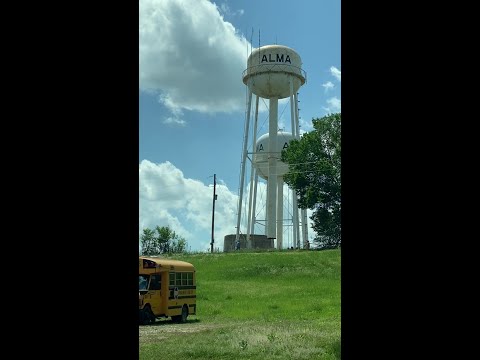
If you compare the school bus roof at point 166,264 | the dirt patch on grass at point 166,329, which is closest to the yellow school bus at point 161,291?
the school bus roof at point 166,264

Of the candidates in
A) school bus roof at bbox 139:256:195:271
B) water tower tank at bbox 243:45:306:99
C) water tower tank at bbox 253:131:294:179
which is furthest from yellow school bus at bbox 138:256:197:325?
water tower tank at bbox 253:131:294:179

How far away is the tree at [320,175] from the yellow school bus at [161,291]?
105 ft

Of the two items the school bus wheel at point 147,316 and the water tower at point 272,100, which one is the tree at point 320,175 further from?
the school bus wheel at point 147,316

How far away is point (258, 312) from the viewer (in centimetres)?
2447

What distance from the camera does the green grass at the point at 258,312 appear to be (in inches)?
545

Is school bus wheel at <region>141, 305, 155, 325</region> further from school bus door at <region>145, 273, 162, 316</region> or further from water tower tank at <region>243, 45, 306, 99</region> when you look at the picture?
water tower tank at <region>243, 45, 306, 99</region>

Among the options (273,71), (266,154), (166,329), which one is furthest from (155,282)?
(266,154)

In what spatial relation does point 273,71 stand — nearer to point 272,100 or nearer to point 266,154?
point 272,100

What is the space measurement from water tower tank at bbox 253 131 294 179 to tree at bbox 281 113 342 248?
2649 mm

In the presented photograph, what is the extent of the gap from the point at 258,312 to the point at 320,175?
3266 cm
